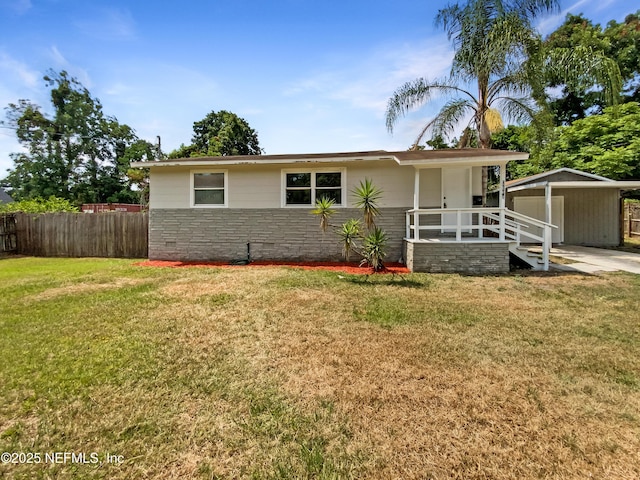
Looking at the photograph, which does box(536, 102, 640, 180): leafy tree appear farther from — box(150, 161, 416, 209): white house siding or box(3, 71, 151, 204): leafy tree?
box(3, 71, 151, 204): leafy tree

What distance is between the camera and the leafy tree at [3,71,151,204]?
31.8m

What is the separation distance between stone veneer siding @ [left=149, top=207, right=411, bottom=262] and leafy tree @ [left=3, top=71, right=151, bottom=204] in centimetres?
Answer: 2872

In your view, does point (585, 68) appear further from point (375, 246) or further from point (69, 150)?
point (69, 150)

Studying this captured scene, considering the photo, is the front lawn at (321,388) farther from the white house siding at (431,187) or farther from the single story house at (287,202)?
the white house siding at (431,187)

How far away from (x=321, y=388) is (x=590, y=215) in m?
16.8

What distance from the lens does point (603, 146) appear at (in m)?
17.5

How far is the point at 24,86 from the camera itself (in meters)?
31.1

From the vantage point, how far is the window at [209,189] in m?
10.8

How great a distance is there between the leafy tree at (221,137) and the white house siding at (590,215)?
1139 inches

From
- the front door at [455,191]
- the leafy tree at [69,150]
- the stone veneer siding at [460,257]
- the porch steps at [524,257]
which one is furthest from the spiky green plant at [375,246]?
the leafy tree at [69,150]

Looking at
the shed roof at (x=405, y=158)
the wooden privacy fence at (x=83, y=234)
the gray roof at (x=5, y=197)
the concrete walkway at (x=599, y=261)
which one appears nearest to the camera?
the shed roof at (x=405, y=158)

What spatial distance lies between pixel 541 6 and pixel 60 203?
76.7 ft

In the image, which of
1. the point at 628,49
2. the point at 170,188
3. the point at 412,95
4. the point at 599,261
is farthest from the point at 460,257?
the point at 628,49

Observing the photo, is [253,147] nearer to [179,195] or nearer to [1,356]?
[179,195]
